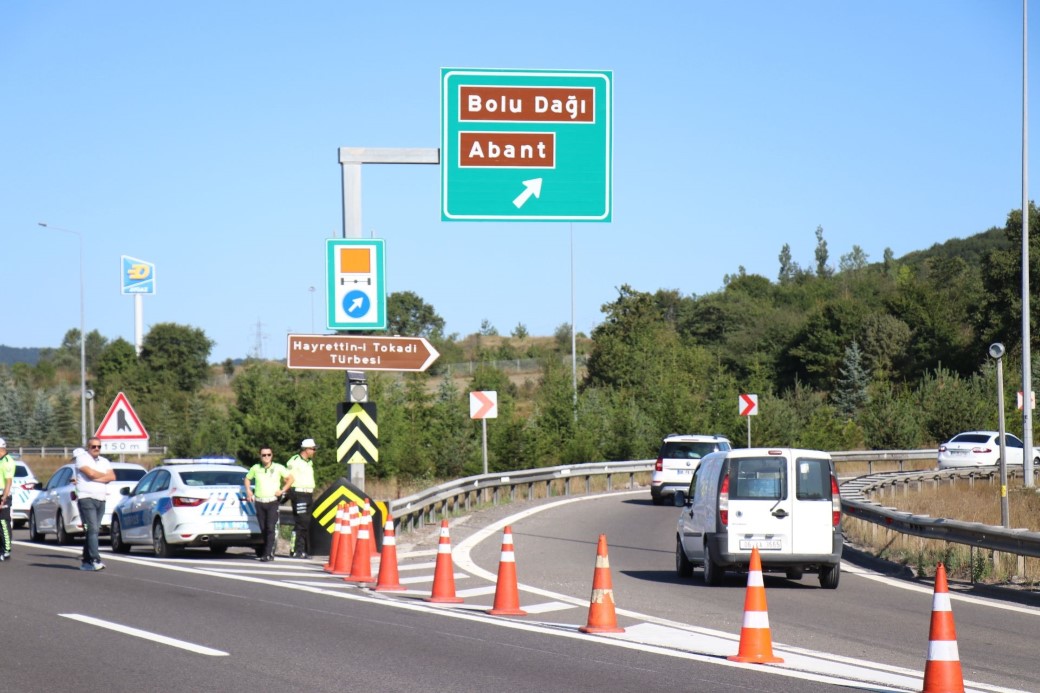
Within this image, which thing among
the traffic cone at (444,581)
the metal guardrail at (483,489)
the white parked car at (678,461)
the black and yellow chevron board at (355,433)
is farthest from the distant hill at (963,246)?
the traffic cone at (444,581)

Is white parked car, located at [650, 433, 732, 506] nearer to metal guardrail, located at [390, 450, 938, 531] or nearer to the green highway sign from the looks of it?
metal guardrail, located at [390, 450, 938, 531]

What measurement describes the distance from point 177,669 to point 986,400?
5194cm

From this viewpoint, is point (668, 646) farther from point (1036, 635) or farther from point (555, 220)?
point (555, 220)

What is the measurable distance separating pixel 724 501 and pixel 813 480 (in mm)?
1124

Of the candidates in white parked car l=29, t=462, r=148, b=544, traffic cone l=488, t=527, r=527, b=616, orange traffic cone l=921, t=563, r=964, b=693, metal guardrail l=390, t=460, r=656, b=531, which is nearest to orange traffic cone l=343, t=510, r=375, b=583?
traffic cone l=488, t=527, r=527, b=616

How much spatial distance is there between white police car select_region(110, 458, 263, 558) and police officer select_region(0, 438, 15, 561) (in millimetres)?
2123

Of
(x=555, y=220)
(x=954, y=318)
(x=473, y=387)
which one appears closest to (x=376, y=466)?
(x=473, y=387)

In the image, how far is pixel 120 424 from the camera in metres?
28.8

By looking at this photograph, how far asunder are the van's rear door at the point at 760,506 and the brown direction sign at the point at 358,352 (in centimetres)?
521

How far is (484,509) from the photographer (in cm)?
3131

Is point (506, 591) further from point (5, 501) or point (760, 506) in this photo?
point (5, 501)

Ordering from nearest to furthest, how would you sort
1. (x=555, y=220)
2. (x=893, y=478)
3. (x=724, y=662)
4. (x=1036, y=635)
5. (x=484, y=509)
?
(x=724, y=662)
(x=1036, y=635)
(x=555, y=220)
(x=484, y=509)
(x=893, y=478)

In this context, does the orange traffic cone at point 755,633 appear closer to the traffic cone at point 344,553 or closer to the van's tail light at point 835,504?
the van's tail light at point 835,504

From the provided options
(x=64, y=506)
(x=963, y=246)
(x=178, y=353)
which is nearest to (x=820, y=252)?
(x=963, y=246)
